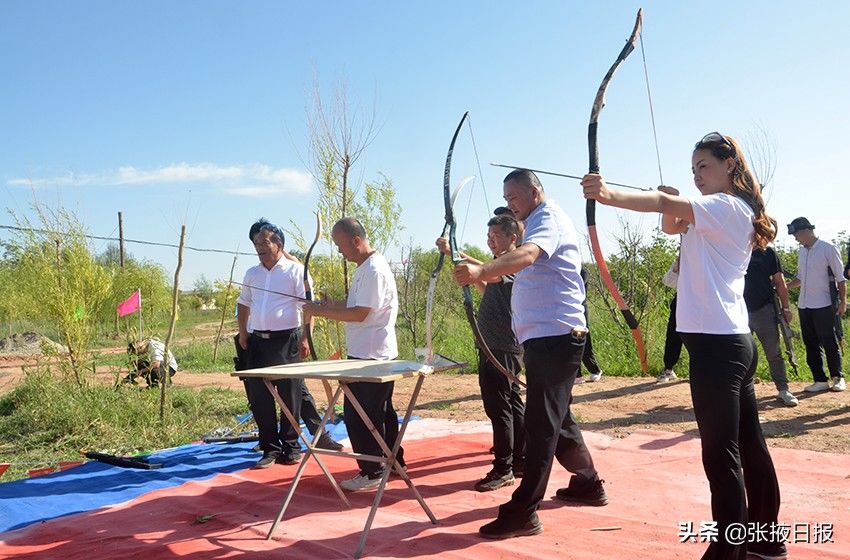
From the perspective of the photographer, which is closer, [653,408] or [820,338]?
[653,408]

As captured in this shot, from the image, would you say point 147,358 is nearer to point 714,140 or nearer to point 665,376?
point 665,376

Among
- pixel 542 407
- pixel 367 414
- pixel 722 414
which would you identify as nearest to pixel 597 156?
pixel 542 407

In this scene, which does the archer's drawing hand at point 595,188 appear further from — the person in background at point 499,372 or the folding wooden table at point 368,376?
the person in background at point 499,372

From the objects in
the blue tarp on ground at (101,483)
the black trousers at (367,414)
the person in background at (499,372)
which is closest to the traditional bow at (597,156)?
the person in background at (499,372)

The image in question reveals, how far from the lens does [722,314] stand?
7.98ft

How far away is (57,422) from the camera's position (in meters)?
6.38

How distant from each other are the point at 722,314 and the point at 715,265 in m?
0.19

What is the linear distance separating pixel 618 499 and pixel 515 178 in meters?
1.89

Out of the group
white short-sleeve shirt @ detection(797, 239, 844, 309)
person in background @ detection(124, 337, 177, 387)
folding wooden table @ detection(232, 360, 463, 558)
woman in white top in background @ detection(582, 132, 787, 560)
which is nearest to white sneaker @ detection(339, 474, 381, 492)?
folding wooden table @ detection(232, 360, 463, 558)

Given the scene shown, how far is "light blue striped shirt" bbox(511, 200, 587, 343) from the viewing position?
312 centimetres

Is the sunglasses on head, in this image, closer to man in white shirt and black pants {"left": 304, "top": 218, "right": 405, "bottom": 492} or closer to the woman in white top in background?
the woman in white top in background

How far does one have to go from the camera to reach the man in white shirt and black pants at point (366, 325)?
393 cm

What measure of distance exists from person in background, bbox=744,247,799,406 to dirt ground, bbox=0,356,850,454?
0.82 ft

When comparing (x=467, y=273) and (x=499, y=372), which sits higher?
(x=467, y=273)
